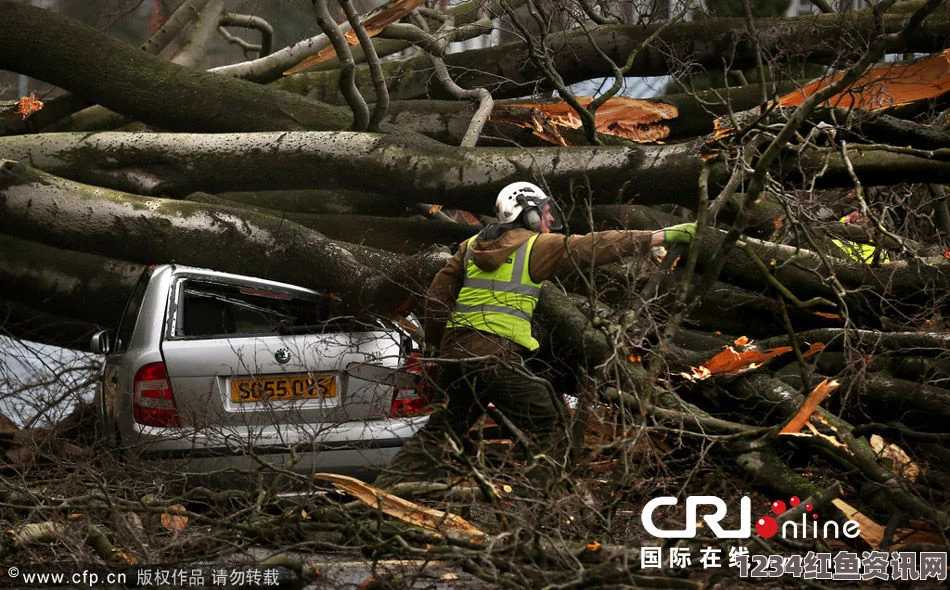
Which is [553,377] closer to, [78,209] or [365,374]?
[365,374]

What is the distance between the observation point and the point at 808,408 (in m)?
5.43

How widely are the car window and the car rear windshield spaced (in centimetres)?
31

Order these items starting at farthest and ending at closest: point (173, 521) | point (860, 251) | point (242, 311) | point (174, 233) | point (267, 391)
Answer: point (174, 233) → point (860, 251) → point (242, 311) → point (267, 391) → point (173, 521)

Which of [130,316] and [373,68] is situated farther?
[373,68]

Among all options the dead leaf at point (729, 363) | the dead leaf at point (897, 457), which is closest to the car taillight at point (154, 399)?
the dead leaf at point (729, 363)

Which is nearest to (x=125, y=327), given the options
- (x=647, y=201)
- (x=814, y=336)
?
(x=647, y=201)

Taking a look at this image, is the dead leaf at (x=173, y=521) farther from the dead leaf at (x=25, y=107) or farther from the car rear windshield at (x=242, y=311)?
the dead leaf at (x=25, y=107)

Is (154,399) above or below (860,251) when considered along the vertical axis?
below

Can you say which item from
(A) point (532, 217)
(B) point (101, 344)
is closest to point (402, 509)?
(A) point (532, 217)

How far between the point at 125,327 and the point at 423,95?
5.31m

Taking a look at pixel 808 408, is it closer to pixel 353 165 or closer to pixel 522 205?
pixel 522 205

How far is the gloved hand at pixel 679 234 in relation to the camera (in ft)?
18.8

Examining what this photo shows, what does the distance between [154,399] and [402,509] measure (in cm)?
167

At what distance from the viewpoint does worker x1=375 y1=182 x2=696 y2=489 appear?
5.65 m
